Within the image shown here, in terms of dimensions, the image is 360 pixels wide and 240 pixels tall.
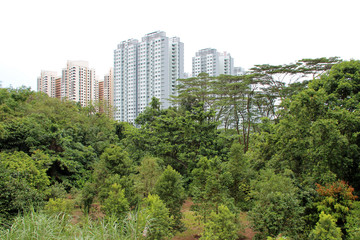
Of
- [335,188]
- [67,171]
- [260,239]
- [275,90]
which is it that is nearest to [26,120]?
[67,171]

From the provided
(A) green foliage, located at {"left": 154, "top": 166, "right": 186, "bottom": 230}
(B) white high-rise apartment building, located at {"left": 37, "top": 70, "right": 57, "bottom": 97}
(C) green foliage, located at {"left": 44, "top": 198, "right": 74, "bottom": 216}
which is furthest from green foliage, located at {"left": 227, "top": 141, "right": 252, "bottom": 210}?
(B) white high-rise apartment building, located at {"left": 37, "top": 70, "right": 57, "bottom": 97}

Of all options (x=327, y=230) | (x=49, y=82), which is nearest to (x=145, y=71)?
(x=49, y=82)

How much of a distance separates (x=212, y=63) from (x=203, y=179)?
36.3 m

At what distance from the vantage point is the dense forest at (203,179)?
535 cm

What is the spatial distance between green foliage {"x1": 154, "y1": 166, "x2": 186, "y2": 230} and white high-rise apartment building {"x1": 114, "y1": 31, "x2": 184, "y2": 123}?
26.5 meters

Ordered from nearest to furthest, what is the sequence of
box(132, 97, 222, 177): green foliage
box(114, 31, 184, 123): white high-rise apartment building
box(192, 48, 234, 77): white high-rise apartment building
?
box(132, 97, 222, 177): green foliage → box(114, 31, 184, 123): white high-rise apartment building → box(192, 48, 234, 77): white high-rise apartment building

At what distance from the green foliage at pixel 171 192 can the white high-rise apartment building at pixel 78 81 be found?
3262 cm

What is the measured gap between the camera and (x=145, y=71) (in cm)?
3731

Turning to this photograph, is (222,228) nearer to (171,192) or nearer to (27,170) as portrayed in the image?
(171,192)

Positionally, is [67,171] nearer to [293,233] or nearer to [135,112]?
[293,233]

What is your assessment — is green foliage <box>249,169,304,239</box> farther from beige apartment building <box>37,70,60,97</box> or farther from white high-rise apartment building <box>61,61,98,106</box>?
beige apartment building <box>37,70,60,97</box>

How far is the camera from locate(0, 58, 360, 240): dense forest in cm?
535

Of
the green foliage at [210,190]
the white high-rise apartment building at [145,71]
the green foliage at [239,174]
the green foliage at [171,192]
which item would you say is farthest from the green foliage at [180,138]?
the white high-rise apartment building at [145,71]

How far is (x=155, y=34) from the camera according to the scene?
36188mm
